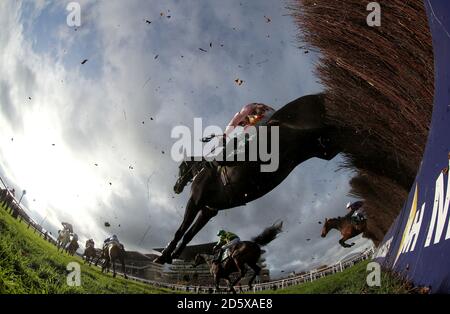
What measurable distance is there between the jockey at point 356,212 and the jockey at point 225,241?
3.09ft

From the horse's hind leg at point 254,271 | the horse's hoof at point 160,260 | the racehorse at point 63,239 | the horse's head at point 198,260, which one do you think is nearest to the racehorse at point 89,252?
the racehorse at point 63,239

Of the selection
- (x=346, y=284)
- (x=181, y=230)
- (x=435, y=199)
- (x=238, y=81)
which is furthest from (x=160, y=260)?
(x=435, y=199)

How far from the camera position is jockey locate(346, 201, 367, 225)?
11.2 feet

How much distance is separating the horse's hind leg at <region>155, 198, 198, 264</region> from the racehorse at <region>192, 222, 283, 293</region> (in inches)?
9.3

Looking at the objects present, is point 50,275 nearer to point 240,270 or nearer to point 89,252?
point 89,252

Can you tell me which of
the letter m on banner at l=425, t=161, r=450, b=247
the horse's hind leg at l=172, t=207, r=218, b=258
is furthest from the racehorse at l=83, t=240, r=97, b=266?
the letter m on banner at l=425, t=161, r=450, b=247

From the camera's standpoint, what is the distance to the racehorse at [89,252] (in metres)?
3.64

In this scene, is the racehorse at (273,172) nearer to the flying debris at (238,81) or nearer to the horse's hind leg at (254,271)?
the flying debris at (238,81)

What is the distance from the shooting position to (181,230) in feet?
11.7

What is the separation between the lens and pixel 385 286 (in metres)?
3.00

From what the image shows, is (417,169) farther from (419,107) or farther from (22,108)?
(22,108)

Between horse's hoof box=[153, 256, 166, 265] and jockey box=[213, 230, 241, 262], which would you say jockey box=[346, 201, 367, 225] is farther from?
horse's hoof box=[153, 256, 166, 265]

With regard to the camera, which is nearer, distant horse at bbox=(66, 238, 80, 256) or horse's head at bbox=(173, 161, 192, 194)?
horse's head at bbox=(173, 161, 192, 194)
